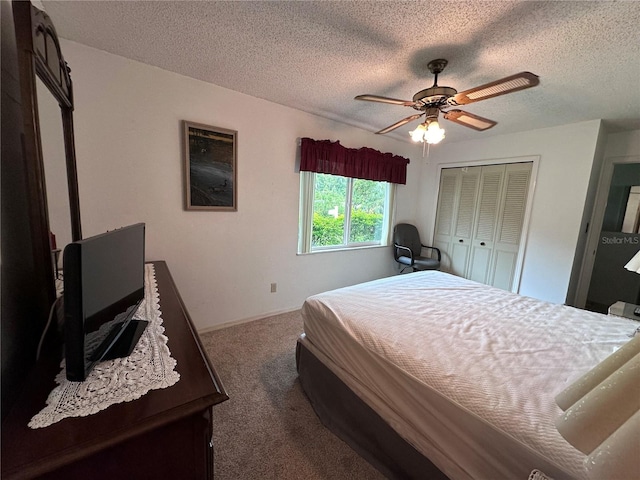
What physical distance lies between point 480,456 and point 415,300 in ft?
3.49

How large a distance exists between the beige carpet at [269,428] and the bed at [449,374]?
101mm

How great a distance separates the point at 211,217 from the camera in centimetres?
252

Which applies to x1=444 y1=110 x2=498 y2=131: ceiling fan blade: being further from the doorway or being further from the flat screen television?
the doorway

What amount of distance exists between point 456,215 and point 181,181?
381 centimetres

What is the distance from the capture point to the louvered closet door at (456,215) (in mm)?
3801

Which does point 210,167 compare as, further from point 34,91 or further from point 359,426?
point 359,426

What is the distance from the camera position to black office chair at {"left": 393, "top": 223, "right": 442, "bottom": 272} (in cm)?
387

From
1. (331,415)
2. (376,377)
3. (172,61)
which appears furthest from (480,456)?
(172,61)

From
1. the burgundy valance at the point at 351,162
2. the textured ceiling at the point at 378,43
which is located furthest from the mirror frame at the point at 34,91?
the burgundy valance at the point at 351,162

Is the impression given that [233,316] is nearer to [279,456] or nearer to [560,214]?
[279,456]

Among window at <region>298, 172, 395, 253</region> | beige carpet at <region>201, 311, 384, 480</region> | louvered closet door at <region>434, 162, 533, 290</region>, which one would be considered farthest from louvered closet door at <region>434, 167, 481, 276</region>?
beige carpet at <region>201, 311, 384, 480</region>

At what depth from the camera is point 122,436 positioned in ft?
1.96

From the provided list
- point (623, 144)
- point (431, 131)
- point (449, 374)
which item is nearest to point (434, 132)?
point (431, 131)

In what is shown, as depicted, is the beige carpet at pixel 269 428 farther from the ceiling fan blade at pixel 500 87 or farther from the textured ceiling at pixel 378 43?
the textured ceiling at pixel 378 43
